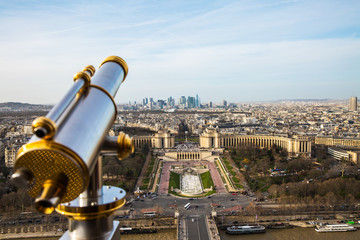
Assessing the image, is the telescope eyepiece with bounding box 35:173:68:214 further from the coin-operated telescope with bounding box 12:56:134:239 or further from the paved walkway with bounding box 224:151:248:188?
the paved walkway with bounding box 224:151:248:188

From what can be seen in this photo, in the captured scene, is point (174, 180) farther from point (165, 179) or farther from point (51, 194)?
point (51, 194)

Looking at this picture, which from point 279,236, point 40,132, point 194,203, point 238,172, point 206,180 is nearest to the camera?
point 40,132

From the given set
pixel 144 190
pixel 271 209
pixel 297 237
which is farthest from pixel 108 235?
pixel 144 190

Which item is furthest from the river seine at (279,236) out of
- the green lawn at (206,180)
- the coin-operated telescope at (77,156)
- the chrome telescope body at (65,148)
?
the chrome telescope body at (65,148)

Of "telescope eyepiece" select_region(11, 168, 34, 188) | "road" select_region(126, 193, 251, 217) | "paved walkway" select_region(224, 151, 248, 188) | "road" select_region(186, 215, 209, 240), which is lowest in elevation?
"road" select_region(186, 215, 209, 240)

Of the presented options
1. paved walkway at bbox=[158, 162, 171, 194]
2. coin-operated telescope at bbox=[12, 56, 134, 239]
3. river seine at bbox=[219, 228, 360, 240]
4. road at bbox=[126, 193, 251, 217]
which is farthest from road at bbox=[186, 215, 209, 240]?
coin-operated telescope at bbox=[12, 56, 134, 239]

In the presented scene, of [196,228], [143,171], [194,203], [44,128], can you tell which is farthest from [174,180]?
[44,128]

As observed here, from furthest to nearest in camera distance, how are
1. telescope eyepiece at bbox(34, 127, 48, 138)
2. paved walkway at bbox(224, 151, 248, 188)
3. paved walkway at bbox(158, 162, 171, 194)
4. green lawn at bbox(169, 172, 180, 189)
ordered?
green lawn at bbox(169, 172, 180, 189)
paved walkway at bbox(224, 151, 248, 188)
paved walkway at bbox(158, 162, 171, 194)
telescope eyepiece at bbox(34, 127, 48, 138)
